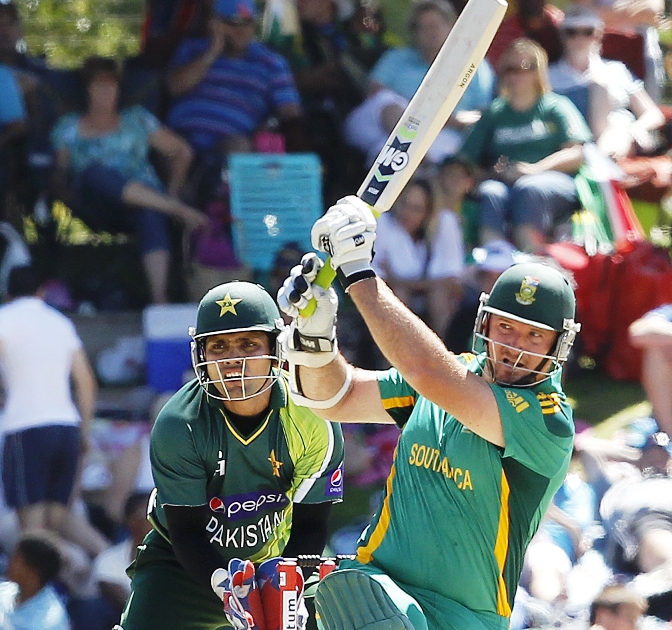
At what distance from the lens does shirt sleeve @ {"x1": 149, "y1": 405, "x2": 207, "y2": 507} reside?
4.41 meters

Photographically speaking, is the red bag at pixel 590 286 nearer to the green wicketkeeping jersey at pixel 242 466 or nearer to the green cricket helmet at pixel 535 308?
the green wicketkeeping jersey at pixel 242 466

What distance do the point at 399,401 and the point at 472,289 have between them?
421cm

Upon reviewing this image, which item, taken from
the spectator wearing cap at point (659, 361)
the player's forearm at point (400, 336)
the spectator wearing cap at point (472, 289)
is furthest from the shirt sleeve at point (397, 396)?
the spectator wearing cap at point (472, 289)

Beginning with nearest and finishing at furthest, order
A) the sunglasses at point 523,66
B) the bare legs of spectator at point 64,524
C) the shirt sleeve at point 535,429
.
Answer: the shirt sleeve at point 535,429 < the bare legs of spectator at point 64,524 < the sunglasses at point 523,66

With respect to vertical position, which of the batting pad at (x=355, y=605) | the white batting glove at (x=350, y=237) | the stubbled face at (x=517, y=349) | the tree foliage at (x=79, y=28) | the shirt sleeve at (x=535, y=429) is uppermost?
the tree foliage at (x=79, y=28)

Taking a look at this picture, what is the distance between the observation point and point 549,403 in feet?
13.2

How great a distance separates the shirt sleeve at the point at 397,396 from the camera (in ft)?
13.9

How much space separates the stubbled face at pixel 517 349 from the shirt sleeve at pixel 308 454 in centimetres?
79

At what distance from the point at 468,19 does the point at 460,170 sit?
14.7 feet

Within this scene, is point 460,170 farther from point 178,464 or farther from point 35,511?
point 178,464

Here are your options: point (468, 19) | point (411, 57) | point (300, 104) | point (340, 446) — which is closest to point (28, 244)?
point (300, 104)

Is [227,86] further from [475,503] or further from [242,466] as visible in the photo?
[475,503]

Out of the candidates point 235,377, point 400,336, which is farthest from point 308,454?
point 400,336

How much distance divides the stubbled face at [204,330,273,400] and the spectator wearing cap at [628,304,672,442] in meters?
3.53
